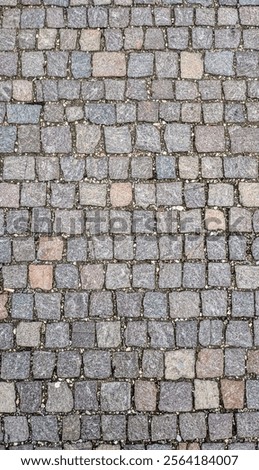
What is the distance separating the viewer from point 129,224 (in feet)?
16.5

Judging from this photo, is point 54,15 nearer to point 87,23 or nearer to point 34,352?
point 87,23

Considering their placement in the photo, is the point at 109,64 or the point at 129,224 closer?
the point at 129,224

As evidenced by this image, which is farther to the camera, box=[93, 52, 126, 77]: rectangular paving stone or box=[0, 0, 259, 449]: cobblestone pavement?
box=[93, 52, 126, 77]: rectangular paving stone

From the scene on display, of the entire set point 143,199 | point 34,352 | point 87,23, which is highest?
point 87,23

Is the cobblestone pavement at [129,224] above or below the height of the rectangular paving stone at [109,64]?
below

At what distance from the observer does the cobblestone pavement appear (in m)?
4.92

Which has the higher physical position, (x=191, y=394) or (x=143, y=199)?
(x=143, y=199)

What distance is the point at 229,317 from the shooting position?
497cm

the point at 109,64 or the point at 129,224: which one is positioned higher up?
the point at 109,64

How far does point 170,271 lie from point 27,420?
1556 mm

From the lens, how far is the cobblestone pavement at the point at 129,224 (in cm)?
492

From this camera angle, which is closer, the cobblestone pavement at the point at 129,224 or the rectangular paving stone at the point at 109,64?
the cobblestone pavement at the point at 129,224

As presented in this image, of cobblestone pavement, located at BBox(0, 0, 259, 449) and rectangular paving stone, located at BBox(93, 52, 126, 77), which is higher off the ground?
rectangular paving stone, located at BBox(93, 52, 126, 77)

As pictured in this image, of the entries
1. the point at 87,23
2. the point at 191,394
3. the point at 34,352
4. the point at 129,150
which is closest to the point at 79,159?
the point at 129,150
